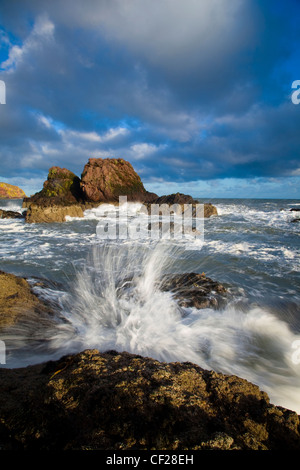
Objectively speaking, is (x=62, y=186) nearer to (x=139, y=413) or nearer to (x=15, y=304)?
(x=15, y=304)

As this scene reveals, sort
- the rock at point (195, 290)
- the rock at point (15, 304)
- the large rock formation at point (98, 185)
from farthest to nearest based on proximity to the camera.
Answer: the large rock formation at point (98, 185)
the rock at point (195, 290)
the rock at point (15, 304)

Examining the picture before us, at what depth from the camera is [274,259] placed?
764 centimetres

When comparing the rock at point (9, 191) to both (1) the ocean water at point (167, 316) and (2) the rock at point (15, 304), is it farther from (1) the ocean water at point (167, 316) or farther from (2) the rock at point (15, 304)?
(2) the rock at point (15, 304)

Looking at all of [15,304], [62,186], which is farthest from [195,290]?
[62,186]

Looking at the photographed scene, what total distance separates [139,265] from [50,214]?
1343cm

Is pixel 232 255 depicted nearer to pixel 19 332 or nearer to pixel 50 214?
pixel 19 332

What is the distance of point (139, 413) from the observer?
1.17 metres

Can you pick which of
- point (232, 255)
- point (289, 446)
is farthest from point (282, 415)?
point (232, 255)

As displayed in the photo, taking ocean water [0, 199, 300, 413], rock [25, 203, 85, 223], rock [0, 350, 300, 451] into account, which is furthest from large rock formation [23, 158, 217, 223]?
rock [0, 350, 300, 451]

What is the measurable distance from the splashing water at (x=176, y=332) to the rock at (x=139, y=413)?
45.1 inches

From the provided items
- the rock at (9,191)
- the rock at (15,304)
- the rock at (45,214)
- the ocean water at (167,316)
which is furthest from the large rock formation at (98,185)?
the rock at (9,191)

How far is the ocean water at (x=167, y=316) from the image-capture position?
2686 millimetres

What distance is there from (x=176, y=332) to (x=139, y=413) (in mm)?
2207

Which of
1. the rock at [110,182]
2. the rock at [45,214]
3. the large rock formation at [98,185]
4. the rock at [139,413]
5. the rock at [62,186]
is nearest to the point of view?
the rock at [139,413]
